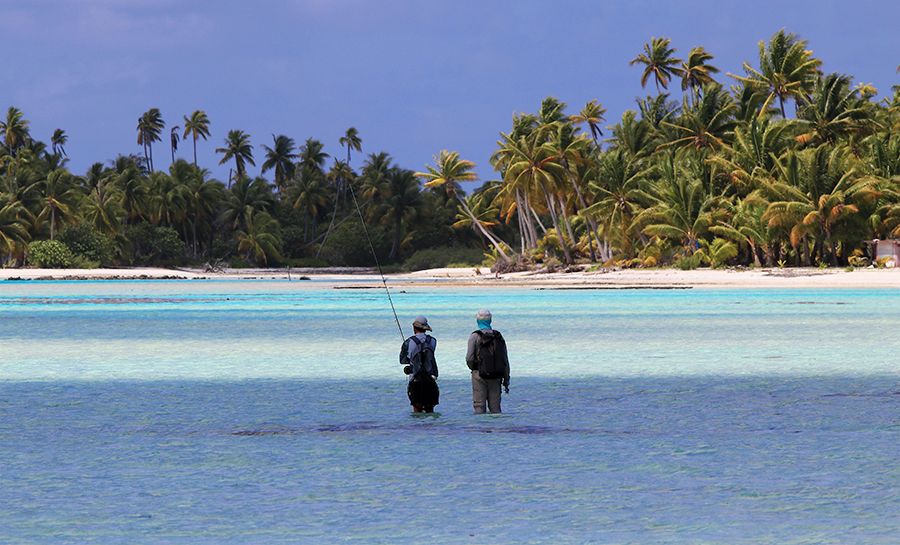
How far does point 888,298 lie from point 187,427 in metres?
36.3

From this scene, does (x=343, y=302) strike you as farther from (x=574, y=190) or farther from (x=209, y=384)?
(x=574, y=190)

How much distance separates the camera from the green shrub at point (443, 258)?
109 meters

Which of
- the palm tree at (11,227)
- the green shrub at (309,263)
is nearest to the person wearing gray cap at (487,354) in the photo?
the palm tree at (11,227)

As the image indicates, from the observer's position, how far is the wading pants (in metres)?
11.7

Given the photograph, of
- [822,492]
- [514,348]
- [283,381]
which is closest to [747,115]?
[514,348]

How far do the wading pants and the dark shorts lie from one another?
457 millimetres

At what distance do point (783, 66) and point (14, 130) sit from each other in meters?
74.3

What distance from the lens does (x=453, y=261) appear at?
108875 mm

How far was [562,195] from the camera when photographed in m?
80.7

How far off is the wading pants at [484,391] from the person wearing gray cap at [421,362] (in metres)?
0.40

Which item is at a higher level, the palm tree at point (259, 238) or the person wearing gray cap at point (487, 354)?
the palm tree at point (259, 238)

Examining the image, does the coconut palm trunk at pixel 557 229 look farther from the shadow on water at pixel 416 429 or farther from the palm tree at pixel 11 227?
the shadow on water at pixel 416 429

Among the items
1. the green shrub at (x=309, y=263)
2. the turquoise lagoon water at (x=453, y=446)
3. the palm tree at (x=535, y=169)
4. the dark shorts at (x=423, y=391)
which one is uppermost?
the palm tree at (x=535, y=169)

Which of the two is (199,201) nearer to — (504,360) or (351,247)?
(351,247)
